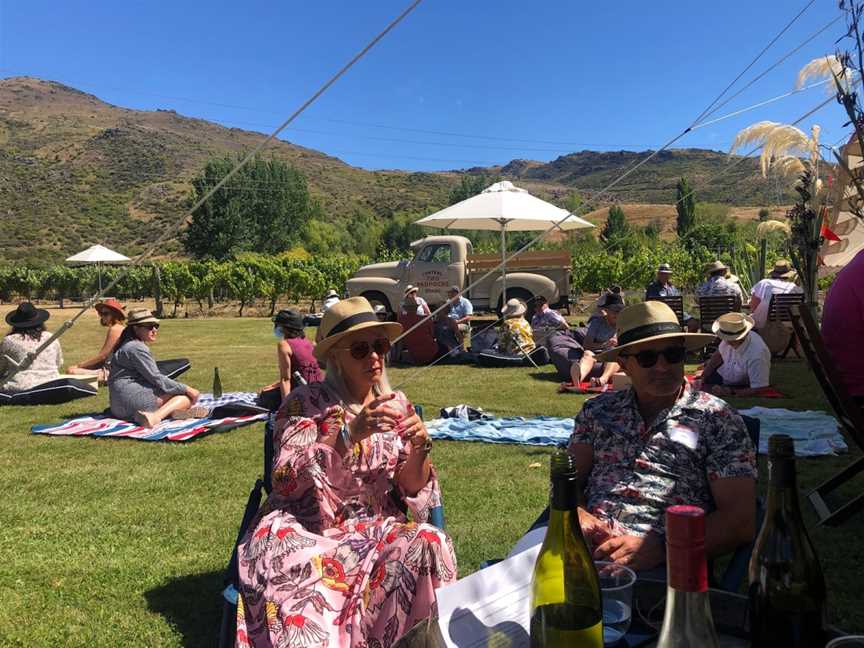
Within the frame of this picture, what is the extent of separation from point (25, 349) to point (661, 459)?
700 centimetres

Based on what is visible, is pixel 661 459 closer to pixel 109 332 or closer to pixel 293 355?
pixel 293 355

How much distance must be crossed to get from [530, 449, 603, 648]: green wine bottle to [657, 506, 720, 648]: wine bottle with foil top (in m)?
0.16

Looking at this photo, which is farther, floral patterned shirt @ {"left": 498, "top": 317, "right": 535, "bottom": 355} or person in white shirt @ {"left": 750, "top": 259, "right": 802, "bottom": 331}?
floral patterned shirt @ {"left": 498, "top": 317, "right": 535, "bottom": 355}

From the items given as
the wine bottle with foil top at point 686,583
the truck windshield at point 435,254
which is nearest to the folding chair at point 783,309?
the truck windshield at point 435,254

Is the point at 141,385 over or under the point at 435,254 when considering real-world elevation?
under

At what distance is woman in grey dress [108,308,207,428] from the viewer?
20.6 feet

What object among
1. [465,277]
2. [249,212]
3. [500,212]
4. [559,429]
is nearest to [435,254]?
[465,277]

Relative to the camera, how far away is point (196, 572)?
3430 millimetres

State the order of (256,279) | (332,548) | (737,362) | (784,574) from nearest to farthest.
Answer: (784,574) < (332,548) < (737,362) < (256,279)

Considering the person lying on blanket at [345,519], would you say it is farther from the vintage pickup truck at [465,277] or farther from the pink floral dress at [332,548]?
the vintage pickup truck at [465,277]

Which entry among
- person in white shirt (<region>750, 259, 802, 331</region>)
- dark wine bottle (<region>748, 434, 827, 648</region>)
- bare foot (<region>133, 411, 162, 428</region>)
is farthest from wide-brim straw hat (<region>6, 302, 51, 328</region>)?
person in white shirt (<region>750, 259, 802, 331</region>)

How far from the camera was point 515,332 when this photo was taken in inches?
375

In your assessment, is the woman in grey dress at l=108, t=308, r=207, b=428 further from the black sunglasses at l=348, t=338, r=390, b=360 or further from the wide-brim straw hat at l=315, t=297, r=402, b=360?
the black sunglasses at l=348, t=338, r=390, b=360

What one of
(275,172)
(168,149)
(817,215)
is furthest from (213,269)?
(168,149)
